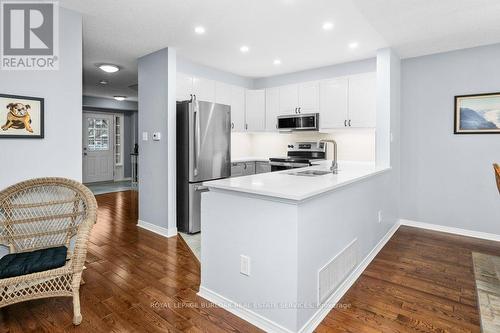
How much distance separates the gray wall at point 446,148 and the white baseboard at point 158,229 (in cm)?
348

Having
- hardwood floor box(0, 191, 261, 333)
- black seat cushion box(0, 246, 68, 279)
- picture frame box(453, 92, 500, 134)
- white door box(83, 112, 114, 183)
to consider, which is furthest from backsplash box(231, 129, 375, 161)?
white door box(83, 112, 114, 183)

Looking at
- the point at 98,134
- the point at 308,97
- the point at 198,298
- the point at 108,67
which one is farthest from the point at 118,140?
the point at 198,298

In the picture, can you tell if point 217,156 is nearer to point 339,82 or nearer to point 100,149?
point 339,82

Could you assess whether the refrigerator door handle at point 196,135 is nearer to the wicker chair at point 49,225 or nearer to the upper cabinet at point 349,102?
the wicker chair at point 49,225

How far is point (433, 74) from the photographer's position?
158 inches

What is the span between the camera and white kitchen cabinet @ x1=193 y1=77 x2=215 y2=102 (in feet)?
14.4

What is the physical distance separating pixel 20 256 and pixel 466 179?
16.3 ft

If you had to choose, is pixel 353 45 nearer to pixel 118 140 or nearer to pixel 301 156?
pixel 301 156

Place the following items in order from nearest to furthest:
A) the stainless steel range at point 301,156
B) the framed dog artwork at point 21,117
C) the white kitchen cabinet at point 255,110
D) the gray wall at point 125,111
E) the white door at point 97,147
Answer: the framed dog artwork at point 21,117, the stainless steel range at point 301,156, the white kitchen cabinet at point 255,110, the gray wall at point 125,111, the white door at point 97,147

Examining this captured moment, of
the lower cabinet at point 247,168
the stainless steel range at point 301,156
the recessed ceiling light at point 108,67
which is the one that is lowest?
the lower cabinet at point 247,168

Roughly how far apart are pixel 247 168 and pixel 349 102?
207cm

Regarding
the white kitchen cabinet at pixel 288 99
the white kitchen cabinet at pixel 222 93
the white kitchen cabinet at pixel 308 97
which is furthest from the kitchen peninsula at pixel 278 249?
the white kitchen cabinet at pixel 222 93

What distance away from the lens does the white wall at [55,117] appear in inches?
92.1

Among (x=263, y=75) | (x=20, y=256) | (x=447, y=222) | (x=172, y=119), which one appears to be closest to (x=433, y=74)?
(x=447, y=222)
